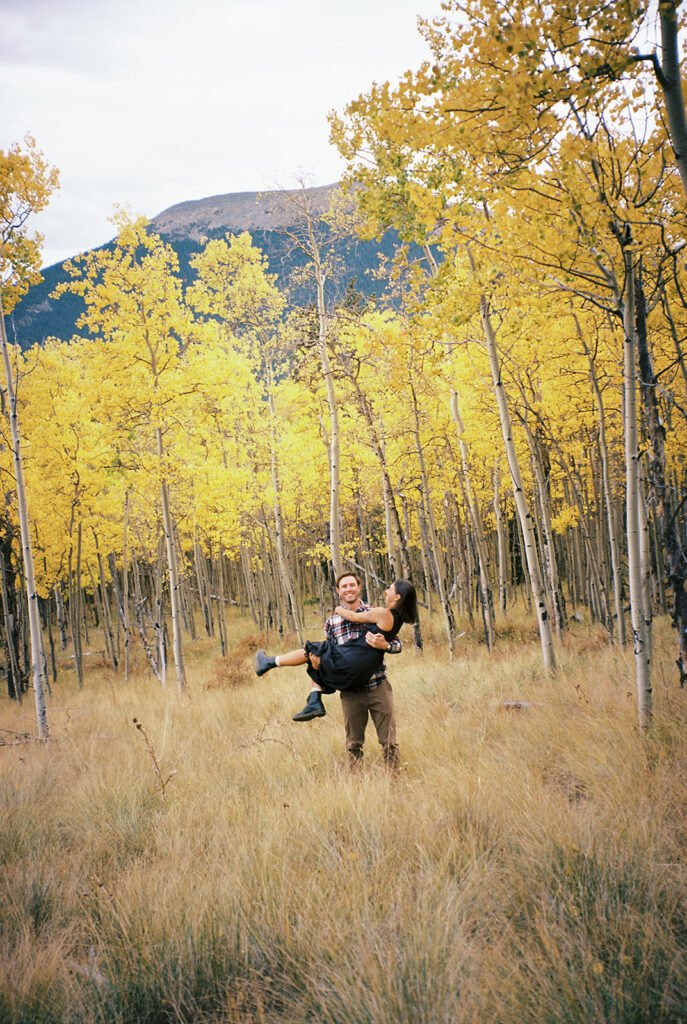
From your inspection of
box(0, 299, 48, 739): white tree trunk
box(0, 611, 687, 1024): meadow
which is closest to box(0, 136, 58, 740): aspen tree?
box(0, 299, 48, 739): white tree trunk

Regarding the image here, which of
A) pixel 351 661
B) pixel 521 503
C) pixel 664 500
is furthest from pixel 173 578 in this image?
pixel 664 500

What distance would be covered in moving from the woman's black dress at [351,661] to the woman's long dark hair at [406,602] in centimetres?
5

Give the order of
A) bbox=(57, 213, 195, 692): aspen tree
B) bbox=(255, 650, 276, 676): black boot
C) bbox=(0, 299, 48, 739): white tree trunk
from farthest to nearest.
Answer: bbox=(57, 213, 195, 692): aspen tree
bbox=(0, 299, 48, 739): white tree trunk
bbox=(255, 650, 276, 676): black boot

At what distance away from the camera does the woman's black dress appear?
3906mm

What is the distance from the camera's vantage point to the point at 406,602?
12.7 feet

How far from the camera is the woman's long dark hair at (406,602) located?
12.5ft

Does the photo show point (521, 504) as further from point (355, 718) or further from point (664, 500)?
point (355, 718)

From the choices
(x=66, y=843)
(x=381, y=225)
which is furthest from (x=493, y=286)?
(x=66, y=843)

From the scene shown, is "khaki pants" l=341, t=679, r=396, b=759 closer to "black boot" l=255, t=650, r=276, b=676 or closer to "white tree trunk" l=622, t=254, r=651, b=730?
"black boot" l=255, t=650, r=276, b=676

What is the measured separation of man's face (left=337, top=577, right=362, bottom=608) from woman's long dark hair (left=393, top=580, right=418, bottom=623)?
366 millimetres

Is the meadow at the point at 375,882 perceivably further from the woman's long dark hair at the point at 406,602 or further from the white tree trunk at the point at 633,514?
the woman's long dark hair at the point at 406,602

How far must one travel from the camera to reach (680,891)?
223 cm

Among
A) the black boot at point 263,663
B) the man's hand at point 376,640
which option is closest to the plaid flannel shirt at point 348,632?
the man's hand at point 376,640

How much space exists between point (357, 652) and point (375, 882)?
1.56m
